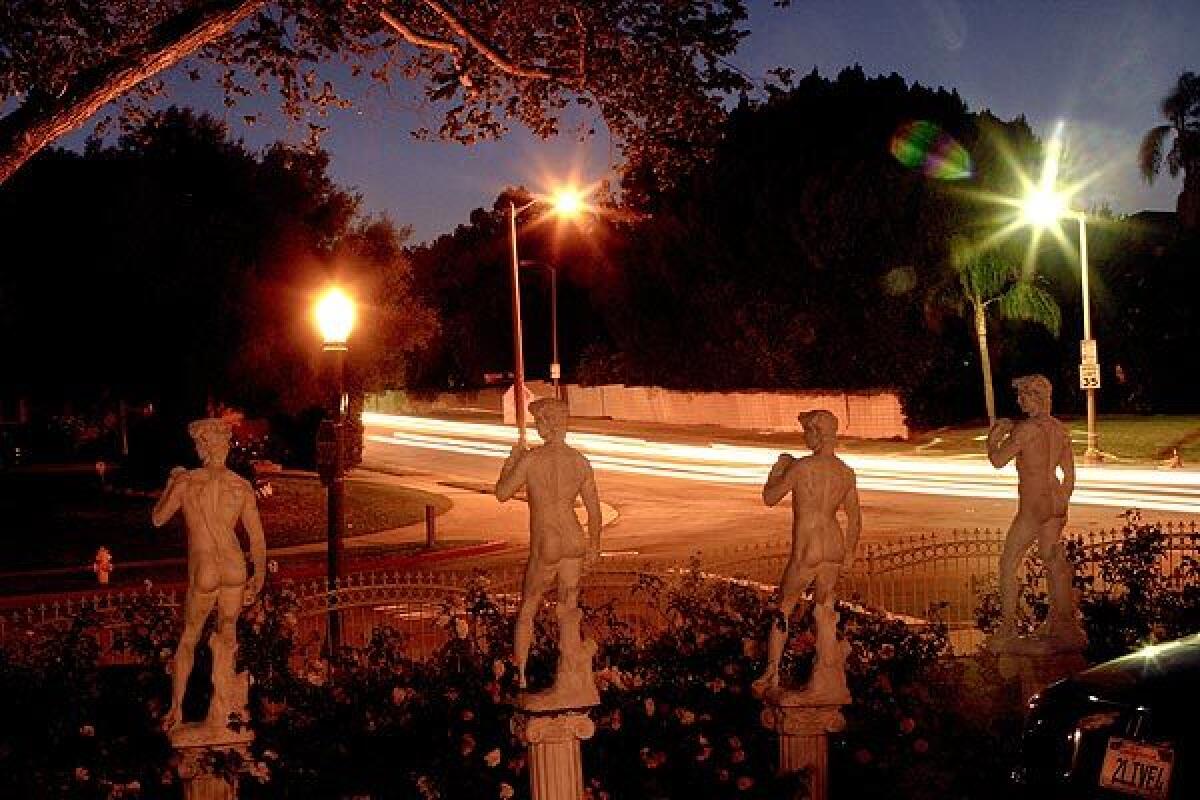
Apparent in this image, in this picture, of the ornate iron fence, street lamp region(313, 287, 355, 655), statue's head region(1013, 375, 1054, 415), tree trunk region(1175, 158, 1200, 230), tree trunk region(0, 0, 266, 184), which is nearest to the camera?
statue's head region(1013, 375, 1054, 415)

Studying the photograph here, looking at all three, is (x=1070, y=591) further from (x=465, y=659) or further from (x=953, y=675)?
(x=465, y=659)

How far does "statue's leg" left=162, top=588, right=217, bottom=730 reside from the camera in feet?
22.9

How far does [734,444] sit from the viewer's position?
45.8m

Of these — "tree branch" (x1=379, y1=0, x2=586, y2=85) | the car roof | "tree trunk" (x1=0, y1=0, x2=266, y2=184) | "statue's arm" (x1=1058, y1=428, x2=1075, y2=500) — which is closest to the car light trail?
"tree branch" (x1=379, y1=0, x2=586, y2=85)

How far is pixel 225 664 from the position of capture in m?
6.97

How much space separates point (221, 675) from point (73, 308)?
2392 centimetres

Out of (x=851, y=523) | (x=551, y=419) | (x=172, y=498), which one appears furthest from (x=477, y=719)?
(x=851, y=523)

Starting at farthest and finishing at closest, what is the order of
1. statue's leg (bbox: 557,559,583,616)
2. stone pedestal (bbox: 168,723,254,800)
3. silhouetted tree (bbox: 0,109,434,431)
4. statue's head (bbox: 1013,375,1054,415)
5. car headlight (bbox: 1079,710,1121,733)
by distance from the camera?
silhouetted tree (bbox: 0,109,434,431), statue's head (bbox: 1013,375,1054,415), statue's leg (bbox: 557,559,583,616), stone pedestal (bbox: 168,723,254,800), car headlight (bbox: 1079,710,1121,733)

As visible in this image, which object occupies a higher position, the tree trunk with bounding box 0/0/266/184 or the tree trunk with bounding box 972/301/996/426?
the tree trunk with bounding box 0/0/266/184

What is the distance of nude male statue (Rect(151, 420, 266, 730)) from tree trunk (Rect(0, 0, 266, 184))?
5658mm

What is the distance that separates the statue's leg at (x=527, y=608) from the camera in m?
7.11

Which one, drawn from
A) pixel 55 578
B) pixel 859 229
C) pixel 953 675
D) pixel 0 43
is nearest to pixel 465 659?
pixel 953 675

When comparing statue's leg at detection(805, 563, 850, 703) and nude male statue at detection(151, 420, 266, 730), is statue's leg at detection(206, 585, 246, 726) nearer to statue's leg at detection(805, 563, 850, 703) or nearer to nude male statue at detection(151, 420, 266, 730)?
nude male statue at detection(151, 420, 266, 730)

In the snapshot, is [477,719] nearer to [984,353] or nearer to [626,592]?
[626,592]
